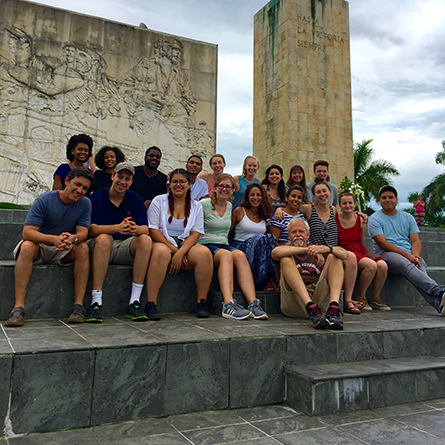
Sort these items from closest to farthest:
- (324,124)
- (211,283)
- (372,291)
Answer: (211,283)
(372,291)
(324,124)

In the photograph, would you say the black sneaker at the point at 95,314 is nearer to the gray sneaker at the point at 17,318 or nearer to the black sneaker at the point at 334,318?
the gray sneaker at the point at 17,318

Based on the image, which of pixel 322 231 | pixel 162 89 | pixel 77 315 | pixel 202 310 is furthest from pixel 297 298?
pixel 162 89

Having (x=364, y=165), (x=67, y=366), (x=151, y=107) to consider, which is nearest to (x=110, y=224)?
(x=67, y=366)

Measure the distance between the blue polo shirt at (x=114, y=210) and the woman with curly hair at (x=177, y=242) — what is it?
177mm

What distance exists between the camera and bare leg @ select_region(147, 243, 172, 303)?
133 inches

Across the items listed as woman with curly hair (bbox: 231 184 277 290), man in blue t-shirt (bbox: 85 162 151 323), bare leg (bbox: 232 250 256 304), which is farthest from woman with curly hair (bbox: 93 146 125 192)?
Result: bare leg (bbox: 232 250 256 304)

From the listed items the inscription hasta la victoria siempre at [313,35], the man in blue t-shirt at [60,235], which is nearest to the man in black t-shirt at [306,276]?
the man in blue t-shirt at [60,235]

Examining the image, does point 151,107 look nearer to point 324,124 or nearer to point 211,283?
point 324,124

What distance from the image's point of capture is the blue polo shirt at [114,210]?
11.9 feet

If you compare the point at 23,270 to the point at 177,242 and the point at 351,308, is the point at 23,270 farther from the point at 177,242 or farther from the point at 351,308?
the point at 351,308

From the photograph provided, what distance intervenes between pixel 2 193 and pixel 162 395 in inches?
308

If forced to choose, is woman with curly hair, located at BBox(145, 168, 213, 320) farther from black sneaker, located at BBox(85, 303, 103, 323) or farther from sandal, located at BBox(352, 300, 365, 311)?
sandal, located at BBox(352, 300, 365, 311)

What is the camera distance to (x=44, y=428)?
2096 millimetres

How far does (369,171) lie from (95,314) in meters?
24.6
